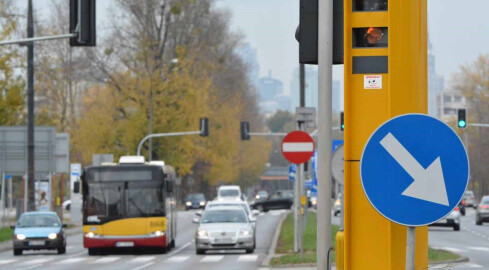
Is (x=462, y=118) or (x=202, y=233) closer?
(x=202, y=233)

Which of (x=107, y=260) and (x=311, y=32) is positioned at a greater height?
Result: (x=311, y=32)

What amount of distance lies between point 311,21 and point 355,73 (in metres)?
0.62

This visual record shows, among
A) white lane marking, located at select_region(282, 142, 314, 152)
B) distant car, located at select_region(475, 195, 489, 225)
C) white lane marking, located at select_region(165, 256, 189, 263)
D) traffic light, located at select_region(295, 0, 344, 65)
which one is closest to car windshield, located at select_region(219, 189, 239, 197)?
distant car, located at select_region(475, 195, 489, 225)

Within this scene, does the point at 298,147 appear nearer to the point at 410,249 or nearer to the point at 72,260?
the point at 72,260

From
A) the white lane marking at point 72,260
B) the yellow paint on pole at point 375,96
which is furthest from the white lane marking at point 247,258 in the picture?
the yellow paint on pole at point 375,96

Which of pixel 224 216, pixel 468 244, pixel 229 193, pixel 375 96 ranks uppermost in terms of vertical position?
pixel 375 96

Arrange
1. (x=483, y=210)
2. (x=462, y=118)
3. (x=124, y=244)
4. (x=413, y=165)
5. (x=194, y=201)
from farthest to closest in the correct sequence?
(x=194, y=201) → (x=483, y=210) → (x=462, y=118) → (x=124, y=244) → (x=413, y=165)

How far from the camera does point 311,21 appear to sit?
9.55 meters

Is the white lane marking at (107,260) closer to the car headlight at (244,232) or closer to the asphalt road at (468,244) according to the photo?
the car headlight at (244,232)

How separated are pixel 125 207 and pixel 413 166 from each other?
2839cm

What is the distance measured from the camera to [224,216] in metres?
35.6

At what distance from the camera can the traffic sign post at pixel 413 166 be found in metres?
7.68

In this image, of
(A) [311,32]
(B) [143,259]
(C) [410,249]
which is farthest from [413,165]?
(B) [143,259]

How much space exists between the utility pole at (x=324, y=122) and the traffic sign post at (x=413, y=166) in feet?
4.88
